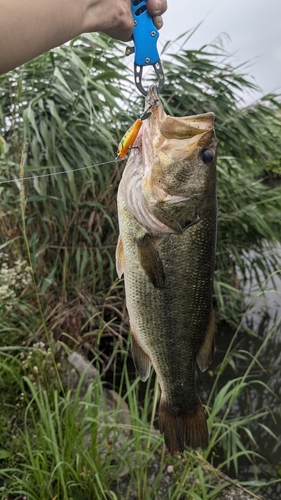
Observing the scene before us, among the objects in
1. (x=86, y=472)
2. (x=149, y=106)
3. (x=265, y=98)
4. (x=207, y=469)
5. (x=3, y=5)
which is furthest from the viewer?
(x=265, y=98)

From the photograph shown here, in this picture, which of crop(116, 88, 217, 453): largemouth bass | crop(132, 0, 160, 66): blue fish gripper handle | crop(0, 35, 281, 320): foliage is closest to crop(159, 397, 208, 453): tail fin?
crop(116, 88, 217, 453): largemouth bass

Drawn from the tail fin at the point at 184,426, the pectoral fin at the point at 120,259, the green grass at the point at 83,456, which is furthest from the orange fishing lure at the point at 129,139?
the green grass at the point at 83,456

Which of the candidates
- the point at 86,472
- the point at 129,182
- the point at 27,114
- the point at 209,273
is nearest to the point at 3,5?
the point at 129,182

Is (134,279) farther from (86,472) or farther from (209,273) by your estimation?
(86,472)

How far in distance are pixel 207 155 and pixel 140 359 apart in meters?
0.69

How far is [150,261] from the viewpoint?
142 cm

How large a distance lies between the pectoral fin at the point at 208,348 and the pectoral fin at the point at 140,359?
0.55 ft

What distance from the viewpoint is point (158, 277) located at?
1458mm

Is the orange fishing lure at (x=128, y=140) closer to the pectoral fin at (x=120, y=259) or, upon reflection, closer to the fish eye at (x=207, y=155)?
the fish eye at (x=207, y=155)

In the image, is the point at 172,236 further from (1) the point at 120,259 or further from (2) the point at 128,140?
(2) the point at 128,140

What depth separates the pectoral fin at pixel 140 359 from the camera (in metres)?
1.53

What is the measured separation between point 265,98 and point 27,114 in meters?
2.25

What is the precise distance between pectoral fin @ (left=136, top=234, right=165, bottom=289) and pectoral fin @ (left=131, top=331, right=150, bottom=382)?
0.22m

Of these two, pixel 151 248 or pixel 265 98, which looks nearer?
pixel 151 248
